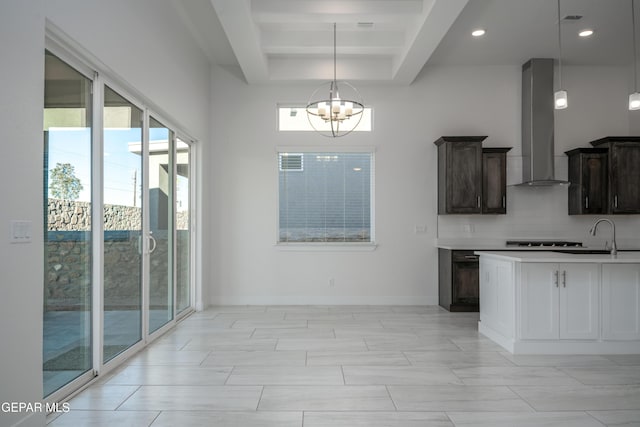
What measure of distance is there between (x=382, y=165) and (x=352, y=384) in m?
4.07

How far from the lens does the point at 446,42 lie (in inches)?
233

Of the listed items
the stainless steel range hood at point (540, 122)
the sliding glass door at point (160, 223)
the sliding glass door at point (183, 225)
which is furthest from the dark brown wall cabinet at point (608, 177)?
the sliding glass door at point (160, 223)

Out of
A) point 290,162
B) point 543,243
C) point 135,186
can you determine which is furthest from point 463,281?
point 135,186

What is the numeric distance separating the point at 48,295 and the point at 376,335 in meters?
3.18

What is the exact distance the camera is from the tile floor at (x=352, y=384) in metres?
2.77

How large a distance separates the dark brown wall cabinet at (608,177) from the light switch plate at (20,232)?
6.56 metres

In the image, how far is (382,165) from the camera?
684cm

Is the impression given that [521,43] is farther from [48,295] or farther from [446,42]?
[48,295]

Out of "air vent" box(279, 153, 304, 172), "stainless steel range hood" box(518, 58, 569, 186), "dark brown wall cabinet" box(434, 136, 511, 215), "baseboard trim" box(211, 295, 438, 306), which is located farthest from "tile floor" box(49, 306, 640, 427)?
"stainless steel range hood" box(518, 58, 569, 186)

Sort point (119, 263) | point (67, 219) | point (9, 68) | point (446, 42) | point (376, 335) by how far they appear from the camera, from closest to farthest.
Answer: point (9, 68)
point (67, 219)
point (119, 263)
point (376, 335)
point (446, 42)

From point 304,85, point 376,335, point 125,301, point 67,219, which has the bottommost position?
point 376,335

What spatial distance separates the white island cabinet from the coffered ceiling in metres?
2.67

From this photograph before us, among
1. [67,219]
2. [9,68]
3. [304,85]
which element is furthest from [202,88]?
[9,68]

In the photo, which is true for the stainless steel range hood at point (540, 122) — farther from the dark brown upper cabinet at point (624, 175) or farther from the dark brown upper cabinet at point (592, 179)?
the dark brown upper cabinet at point (624, 175)
